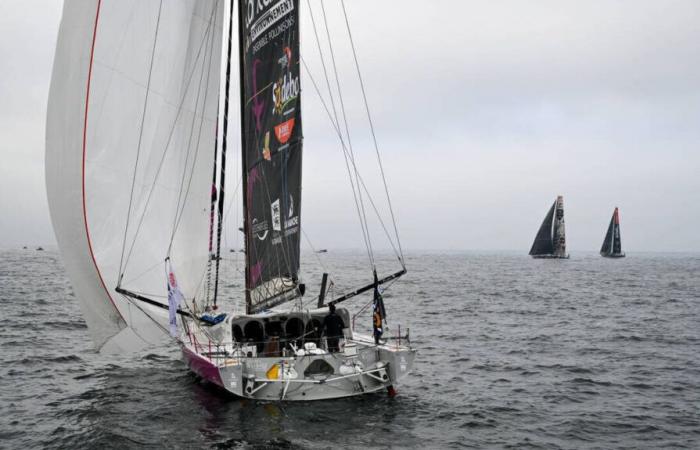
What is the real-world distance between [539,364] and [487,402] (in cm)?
590

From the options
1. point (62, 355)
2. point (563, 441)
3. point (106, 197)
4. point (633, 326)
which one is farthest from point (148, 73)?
point (633, 326)

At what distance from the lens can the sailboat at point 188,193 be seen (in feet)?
45.2

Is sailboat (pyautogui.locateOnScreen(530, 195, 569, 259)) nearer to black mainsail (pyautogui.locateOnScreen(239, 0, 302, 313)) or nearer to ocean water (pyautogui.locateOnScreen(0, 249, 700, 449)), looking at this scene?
ocean water (pyautogui.locateOnScreen(0, 249, 700, 449))

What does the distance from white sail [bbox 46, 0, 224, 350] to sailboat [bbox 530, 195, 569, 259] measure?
344 feet

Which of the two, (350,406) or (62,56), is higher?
(62,56)

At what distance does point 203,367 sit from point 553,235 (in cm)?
11420

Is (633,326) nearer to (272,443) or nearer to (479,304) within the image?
(479,304)

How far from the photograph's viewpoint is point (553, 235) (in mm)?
120938

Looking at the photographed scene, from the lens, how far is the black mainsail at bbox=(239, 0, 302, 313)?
54.3ft

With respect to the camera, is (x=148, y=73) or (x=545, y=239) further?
(x=545, y=239)

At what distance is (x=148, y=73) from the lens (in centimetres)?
1602

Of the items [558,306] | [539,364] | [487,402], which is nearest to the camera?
[487,402]

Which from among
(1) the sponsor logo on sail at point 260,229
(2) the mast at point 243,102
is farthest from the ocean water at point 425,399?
(1) the sponsor logo on sail at point 260,229

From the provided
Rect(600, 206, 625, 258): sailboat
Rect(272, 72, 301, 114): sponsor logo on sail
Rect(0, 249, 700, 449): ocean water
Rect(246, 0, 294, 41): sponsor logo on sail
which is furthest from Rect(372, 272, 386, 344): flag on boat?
Rect(600, 206, 625, 258): sailboat
